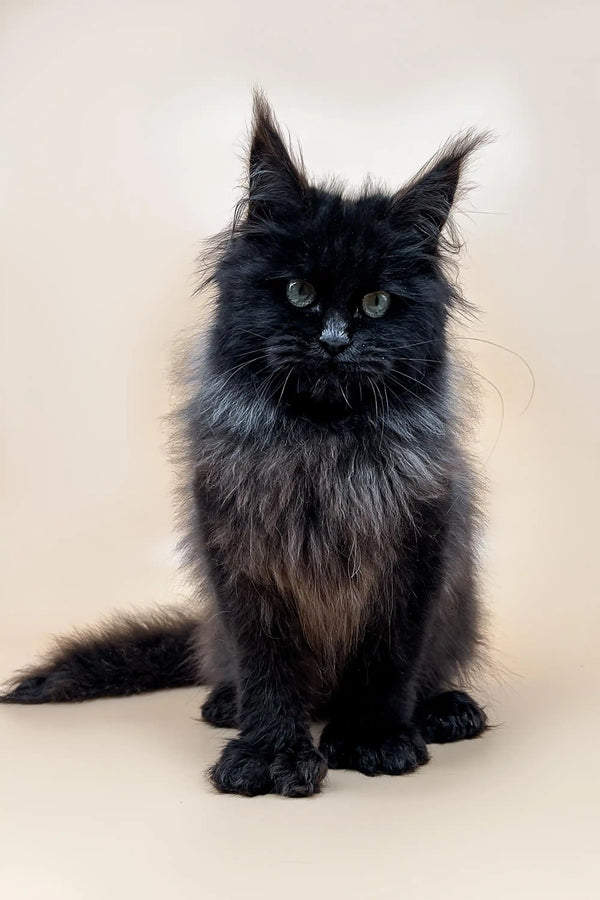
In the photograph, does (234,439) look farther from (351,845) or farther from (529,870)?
(529,870)

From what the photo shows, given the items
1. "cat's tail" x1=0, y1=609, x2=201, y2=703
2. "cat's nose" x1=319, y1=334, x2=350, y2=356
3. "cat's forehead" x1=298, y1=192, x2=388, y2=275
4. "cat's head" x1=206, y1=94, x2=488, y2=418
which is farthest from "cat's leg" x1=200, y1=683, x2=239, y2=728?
"cat's forehead" x1=298, y1=192, x2=388, y2=275

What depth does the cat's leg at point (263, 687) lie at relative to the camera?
7.49 ft

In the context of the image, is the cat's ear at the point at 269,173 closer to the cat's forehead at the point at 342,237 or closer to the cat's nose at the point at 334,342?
the cat's forehead at the point at 342,237

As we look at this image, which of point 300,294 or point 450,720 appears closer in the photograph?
point 300,294

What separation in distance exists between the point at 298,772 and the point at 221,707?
1.72 ft

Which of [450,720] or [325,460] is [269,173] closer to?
[325,460]

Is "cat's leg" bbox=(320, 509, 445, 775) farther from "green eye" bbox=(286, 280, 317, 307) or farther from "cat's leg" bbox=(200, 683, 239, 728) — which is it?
"green eye" bbox=(286, 280, 317, 307)

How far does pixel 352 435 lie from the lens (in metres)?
2.38

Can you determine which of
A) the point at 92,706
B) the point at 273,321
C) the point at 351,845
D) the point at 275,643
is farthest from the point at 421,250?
the point at 92,706

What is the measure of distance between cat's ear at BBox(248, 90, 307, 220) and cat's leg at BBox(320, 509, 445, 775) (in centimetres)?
70

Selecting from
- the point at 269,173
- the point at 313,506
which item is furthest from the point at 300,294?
the point at 313,506

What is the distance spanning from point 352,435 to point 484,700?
3.03 feet

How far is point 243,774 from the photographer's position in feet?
7.34

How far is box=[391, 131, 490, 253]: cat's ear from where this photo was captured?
92.9 inches
